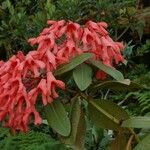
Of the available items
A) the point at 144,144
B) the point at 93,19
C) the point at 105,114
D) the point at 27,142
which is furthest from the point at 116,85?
the point at 93,19

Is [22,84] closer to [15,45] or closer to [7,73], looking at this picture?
[7,73]

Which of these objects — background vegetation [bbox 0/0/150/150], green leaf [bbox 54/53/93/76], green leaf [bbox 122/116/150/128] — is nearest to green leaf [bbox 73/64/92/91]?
green leaf [bbox 54/53/93/76]

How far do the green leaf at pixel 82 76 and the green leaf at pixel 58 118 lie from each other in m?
0.13

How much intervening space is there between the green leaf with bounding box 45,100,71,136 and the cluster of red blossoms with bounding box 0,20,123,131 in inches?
1.8

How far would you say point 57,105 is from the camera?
1.92m

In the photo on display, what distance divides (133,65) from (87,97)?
389 cm

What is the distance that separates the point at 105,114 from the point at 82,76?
18 centimetres

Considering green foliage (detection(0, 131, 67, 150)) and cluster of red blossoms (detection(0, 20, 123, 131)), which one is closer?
cluster of red blossoms (detection(0, 20, 123, 131))

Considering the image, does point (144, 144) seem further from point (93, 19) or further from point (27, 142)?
point (93, 19)

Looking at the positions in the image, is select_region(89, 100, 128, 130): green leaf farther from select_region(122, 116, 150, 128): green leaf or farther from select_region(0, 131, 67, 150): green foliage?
select_region(0, 131, 67, 150): green foliage

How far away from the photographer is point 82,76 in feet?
6.10

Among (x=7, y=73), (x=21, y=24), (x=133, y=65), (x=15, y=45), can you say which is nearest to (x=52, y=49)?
(x=7, y=73)

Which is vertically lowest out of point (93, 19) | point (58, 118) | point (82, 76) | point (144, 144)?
point (93, 19)

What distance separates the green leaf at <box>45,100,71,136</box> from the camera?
6.12 feet
